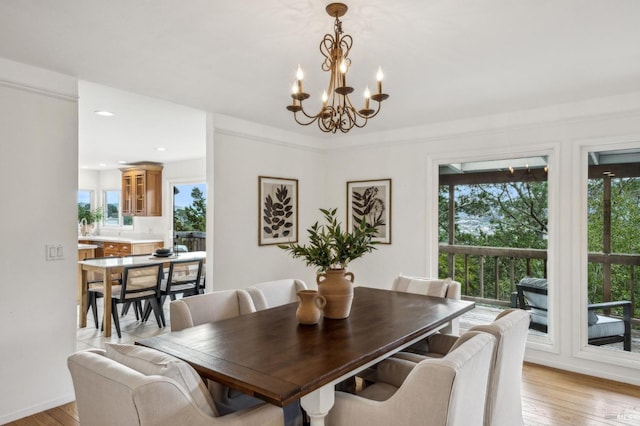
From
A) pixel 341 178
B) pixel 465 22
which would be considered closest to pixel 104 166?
pixel 341 178

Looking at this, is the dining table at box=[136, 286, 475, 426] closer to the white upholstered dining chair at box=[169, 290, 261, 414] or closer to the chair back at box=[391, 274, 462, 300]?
the white upholstered dining chair at box=[169, 290, 261, 414]

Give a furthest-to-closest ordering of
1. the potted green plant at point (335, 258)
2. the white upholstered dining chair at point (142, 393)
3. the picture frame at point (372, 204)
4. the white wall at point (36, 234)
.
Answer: the picture frame at point (372, 204) → the white wall at point (36, 234) → the potted green plant at point (335, 258) → the white upholstered dining chair at point (142, 393)

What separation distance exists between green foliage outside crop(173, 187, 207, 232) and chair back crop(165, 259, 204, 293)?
2409 millimetres

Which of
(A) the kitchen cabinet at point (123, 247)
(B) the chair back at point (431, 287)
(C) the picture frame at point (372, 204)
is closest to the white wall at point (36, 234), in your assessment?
(B) the chair back at point (431, 287)

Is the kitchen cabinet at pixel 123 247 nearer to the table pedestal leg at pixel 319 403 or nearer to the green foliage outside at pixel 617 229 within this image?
the table pedestal leg at pixel 319 403

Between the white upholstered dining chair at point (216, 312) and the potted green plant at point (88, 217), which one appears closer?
the white upholstered dining chair at point (216, 312)

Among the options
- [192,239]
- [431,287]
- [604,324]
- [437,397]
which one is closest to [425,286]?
[431,287]

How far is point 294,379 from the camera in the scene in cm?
140

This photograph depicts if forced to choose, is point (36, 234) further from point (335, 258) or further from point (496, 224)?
point (496, 224)

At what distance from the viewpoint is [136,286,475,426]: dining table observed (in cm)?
142

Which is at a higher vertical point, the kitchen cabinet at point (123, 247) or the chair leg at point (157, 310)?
the kitchen cabinet at point (123, 247)

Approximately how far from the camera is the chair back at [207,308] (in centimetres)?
226

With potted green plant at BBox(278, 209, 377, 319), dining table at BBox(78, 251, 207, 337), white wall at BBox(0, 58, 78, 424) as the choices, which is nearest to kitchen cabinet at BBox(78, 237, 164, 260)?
dining table at BBox(78, 251, 207, 337)

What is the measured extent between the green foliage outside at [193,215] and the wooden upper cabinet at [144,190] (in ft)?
1.42
